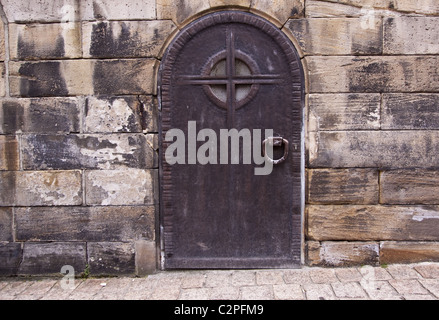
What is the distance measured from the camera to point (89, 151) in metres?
3.42

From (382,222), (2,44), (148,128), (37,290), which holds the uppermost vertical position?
(2,44)

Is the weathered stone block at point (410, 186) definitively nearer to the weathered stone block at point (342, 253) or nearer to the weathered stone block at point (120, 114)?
the weathered stone block at point (342, 253)

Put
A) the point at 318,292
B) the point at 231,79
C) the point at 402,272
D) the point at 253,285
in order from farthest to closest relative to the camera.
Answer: the point at 231,79 → the point at 402,272 → the point at 253,285 → the point at 318,292

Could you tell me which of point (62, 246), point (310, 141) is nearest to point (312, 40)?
point (310, 141)

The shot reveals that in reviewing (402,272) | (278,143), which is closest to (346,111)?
(278,143)

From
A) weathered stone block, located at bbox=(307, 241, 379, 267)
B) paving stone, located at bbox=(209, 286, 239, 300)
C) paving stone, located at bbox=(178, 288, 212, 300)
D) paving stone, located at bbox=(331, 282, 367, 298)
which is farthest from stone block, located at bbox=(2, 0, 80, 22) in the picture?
paving stone, located at bbox=(331, 282, 367, 298)

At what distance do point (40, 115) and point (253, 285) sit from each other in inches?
104

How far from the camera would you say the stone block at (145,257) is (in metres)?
3.45

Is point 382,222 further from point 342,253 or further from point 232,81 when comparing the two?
point 232,81

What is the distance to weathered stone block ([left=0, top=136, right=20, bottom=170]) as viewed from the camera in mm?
3434

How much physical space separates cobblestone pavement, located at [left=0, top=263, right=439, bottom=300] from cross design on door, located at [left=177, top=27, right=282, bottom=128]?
151 cm

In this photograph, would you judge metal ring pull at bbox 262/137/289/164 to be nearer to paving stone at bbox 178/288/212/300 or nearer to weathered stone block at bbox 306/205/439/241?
weathered stone block at bbox 306/205/439/241

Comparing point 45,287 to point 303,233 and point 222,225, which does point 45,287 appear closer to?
point 222,225

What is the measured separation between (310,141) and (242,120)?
2.30 feet
